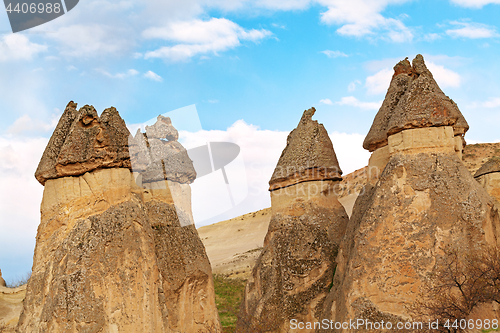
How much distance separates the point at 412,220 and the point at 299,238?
4.34 metres

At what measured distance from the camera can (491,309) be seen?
931cm

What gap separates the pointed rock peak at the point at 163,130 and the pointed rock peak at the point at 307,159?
3.92 m

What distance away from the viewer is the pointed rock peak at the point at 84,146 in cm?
947

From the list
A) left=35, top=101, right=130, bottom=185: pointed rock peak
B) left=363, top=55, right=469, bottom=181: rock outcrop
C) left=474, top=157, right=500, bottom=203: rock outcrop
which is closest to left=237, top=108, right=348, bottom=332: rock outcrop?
left=363, top=55, right=469, bottom=181: rock outcrop

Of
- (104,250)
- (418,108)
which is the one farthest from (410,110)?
(104,250)

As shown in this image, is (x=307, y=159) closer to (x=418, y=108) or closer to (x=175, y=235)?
(x=418, y=108)

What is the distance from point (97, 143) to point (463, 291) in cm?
717

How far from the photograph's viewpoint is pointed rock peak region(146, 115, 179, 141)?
39.7ft

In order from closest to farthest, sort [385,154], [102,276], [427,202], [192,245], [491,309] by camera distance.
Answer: [102,276] < [491,309] < [427,202] < [192,245] < [385,154]

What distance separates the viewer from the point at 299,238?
1376 cm

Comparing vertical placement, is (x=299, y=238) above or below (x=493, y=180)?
below

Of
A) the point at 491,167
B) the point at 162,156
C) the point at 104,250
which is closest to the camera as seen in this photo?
the point at 104,250

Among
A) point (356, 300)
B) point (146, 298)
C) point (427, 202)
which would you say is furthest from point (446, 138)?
point (146, 298)

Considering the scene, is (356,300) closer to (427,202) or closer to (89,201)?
(427,202)
